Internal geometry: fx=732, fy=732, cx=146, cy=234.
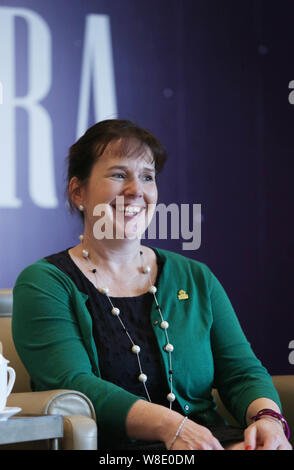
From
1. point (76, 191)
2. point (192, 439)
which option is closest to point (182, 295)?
point (76, 191)

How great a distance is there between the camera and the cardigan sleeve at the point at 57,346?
1.58 metres

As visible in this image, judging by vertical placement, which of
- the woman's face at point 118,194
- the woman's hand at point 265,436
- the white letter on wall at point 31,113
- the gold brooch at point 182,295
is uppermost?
the white letter on wall at point 31,113

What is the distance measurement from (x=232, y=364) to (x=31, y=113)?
1547mm

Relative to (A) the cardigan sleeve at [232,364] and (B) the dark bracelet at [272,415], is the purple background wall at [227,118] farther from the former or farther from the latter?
(B) the dark bracelet at [272,415]

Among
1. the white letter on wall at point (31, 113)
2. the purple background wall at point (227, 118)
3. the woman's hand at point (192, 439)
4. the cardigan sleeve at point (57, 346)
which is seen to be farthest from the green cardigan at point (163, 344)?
the purple background wall at point (227, 118)

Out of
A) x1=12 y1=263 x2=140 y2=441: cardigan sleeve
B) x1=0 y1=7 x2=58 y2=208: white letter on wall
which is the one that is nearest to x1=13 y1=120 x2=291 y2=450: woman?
x1=12 y1=263 x2=140 y2=441: cardigan sleeve

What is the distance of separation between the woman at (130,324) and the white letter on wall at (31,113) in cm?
93

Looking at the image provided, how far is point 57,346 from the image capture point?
1.70m

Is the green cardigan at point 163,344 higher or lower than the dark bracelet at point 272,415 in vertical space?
higher

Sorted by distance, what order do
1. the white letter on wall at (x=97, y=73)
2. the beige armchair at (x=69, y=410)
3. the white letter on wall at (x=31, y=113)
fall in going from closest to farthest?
the beige armchair at (x=69, y=410) → the white letter on wall at (x=31, y=113) → the white letter on wall at (x=97, y=73)

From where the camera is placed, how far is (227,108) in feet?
10.8

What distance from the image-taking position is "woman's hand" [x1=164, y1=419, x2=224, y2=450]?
148 centimetres

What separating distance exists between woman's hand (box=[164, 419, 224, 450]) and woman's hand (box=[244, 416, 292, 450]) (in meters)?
Answer: 0.11

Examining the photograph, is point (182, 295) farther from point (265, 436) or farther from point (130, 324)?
point (265, 436)
